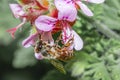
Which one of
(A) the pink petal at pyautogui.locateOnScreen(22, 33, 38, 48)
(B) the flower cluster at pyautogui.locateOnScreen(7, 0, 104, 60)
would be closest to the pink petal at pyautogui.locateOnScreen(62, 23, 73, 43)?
(B) the flower cluster at pyautogui.locateOnScreen(7, 0, 104, 60)

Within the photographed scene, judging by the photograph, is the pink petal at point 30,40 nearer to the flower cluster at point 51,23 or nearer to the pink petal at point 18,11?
the flower cluster at point 51,23

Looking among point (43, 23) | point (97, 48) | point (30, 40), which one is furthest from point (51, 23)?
point (97, 48)

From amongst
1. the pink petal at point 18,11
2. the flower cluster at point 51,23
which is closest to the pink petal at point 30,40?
the flower cluster at point 51,23

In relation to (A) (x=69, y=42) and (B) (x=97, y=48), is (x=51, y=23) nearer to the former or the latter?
(A) (x=69, y=42)

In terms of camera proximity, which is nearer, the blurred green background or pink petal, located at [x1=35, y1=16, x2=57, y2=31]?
pink petal, located at [x1=35, y1=16, x2=57, y2=31]

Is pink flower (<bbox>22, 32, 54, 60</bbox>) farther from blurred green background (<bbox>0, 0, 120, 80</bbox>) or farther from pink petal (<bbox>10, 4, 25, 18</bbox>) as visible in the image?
blurred green background (<bbox>0, 0, 120, 80</bbox>)

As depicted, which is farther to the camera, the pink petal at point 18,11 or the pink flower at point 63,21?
the pink petal at point 18,11

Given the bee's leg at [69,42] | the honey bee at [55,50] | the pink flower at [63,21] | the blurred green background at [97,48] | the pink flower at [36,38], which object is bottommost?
the blurred green background at [97,48]
